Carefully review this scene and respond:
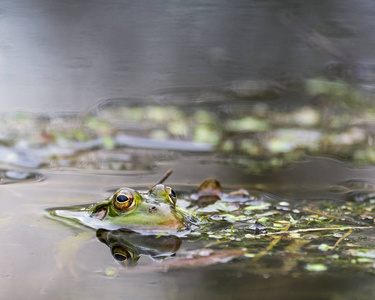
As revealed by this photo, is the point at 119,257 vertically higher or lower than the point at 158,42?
lower

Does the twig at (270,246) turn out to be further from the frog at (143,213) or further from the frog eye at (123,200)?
the frog eye at (123,200)

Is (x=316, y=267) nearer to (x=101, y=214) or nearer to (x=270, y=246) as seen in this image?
(x=270, y=246)

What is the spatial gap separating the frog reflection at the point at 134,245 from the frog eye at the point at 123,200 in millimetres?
91

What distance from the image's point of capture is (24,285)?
5.43 feet

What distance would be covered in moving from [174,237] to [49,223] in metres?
0.56

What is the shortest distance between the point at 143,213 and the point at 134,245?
138mm

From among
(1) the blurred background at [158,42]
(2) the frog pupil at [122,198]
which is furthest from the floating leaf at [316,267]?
(1) the blurred background at [158,42]

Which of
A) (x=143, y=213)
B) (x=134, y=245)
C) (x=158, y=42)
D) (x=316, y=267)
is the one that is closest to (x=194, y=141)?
(x=158, y=42)

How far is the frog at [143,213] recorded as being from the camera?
78.7 inches

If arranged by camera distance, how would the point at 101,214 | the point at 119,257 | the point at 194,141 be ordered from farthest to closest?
the point at 194,141 → the point at 101,214 → the point at 119,257

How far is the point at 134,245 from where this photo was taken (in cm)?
192

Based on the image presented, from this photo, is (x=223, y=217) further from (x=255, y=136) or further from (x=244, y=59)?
(x=244, y=59)

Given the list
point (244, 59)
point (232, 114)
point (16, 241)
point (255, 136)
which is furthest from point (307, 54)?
point (16, 241)

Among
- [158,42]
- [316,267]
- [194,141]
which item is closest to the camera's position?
[316,267]
